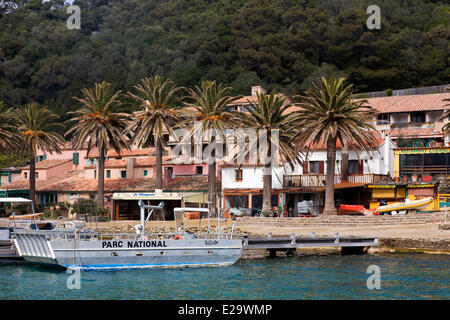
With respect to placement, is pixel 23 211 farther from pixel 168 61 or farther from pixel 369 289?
pixel 168 61

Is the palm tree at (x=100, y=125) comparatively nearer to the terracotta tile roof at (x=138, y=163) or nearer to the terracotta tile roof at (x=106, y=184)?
the terracotta tile roof at (x=106, y=184)

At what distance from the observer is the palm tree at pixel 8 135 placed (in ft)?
224

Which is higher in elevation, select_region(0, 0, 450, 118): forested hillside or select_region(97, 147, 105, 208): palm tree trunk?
select_region(0, 0, 450, 118): forested hillside

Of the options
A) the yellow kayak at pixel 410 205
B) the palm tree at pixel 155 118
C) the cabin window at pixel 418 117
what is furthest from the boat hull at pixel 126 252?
the cabin window at pixel 418 117

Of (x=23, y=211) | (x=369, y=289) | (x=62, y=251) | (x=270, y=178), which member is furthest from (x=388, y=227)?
(x=23, y=211)

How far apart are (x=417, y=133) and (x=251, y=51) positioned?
63794 millimetres


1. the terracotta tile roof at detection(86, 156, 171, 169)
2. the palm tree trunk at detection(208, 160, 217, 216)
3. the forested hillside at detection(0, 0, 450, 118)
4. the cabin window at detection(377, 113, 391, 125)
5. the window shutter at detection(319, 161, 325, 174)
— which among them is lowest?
the palm tree trunk at detection(208, 160, 217, 216)

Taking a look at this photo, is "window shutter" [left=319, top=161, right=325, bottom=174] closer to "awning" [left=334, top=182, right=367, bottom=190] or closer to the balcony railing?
the balcony railing

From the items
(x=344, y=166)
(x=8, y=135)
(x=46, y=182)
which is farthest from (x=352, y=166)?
(x=46, y=182)

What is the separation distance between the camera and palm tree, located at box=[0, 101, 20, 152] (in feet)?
224

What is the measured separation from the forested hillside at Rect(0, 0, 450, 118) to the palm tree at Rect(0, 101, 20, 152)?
2313 inches

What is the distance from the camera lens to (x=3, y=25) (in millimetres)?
187625

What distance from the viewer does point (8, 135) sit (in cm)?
6800

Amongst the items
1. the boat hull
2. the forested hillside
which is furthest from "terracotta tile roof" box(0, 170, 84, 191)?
the forested hillside
